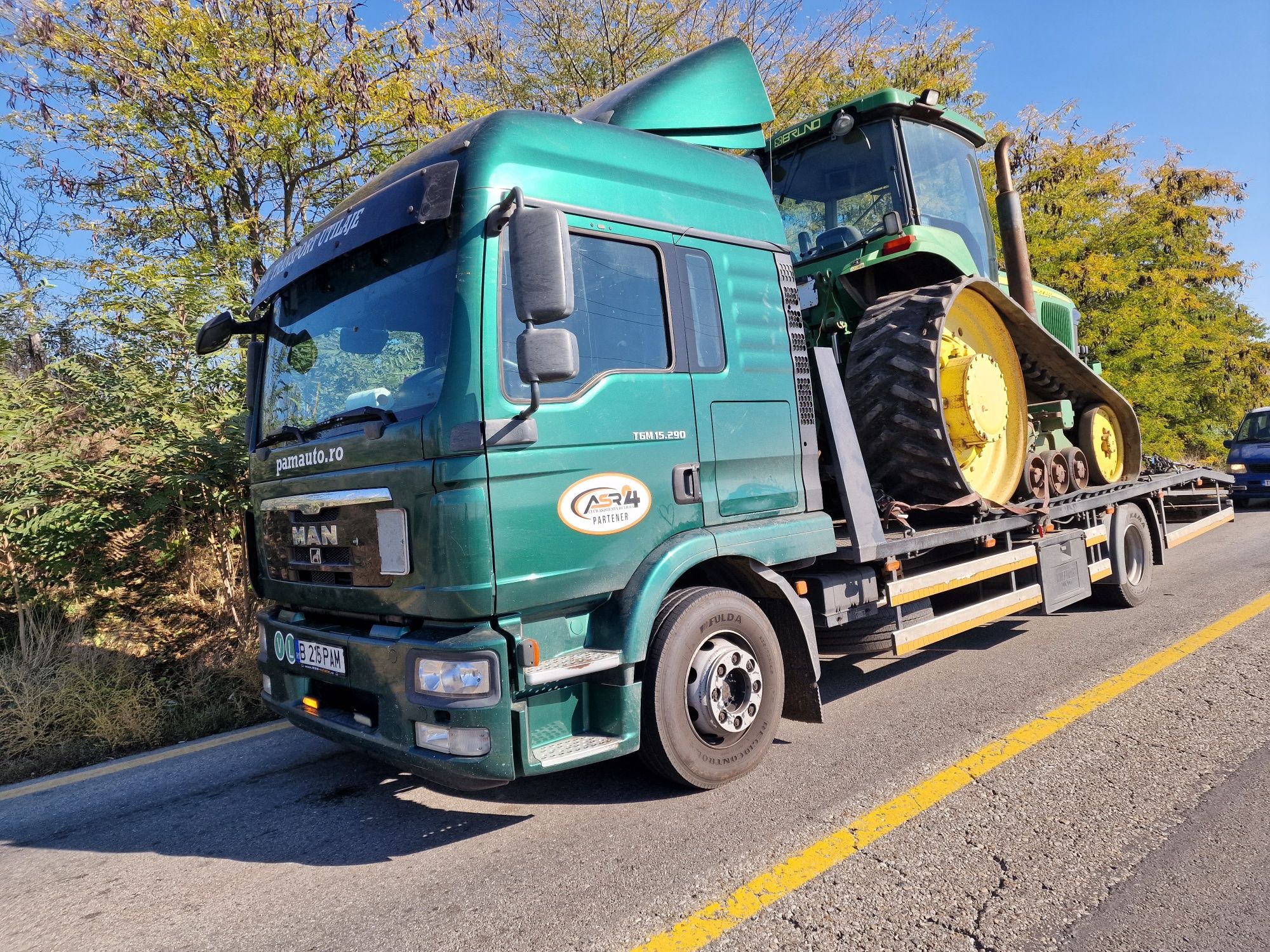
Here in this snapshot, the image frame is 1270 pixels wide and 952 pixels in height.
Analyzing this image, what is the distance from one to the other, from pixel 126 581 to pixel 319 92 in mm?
5211

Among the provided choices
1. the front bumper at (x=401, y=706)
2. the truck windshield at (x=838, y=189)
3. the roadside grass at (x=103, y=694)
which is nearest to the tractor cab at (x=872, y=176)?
the truck windshield at (x=838, y=189)

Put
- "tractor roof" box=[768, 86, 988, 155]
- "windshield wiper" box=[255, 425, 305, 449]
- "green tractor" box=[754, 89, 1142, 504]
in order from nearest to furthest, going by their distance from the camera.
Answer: "windshield wiper" box=[255, 425, 305, 449], "green tractor" box=[754, 89, 1142, 504], "tractor roof" box=[768, 86, 988, 155]

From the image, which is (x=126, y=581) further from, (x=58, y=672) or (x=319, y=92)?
(x=319, y=92)

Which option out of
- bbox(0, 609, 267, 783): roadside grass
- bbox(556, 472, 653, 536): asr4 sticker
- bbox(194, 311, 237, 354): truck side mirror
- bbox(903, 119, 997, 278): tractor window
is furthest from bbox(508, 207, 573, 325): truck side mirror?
bbox(0, 609, 267, 783): roadside grass

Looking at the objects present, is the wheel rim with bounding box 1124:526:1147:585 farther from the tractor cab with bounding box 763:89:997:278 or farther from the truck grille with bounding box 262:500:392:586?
the truck grille with bounding box 262:500:392:586

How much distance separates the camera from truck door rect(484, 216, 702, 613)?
9.39 feet

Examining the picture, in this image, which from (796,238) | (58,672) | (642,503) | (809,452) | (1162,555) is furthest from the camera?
(1162,555)

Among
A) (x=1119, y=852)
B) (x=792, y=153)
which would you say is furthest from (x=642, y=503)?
(x=792, y=153)

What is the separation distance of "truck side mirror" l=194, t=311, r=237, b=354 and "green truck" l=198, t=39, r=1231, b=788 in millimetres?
17

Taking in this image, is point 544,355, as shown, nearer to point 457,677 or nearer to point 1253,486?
point 457,677

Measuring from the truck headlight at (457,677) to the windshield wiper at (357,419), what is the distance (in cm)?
91

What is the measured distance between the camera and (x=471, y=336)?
2877 millimetres

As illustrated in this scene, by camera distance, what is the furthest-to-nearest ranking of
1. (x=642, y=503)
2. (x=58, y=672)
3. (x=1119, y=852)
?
(x=58, y=672)
(x=642, y=503)
(x=1119, y=852)

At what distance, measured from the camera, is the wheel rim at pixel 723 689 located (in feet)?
10.8
